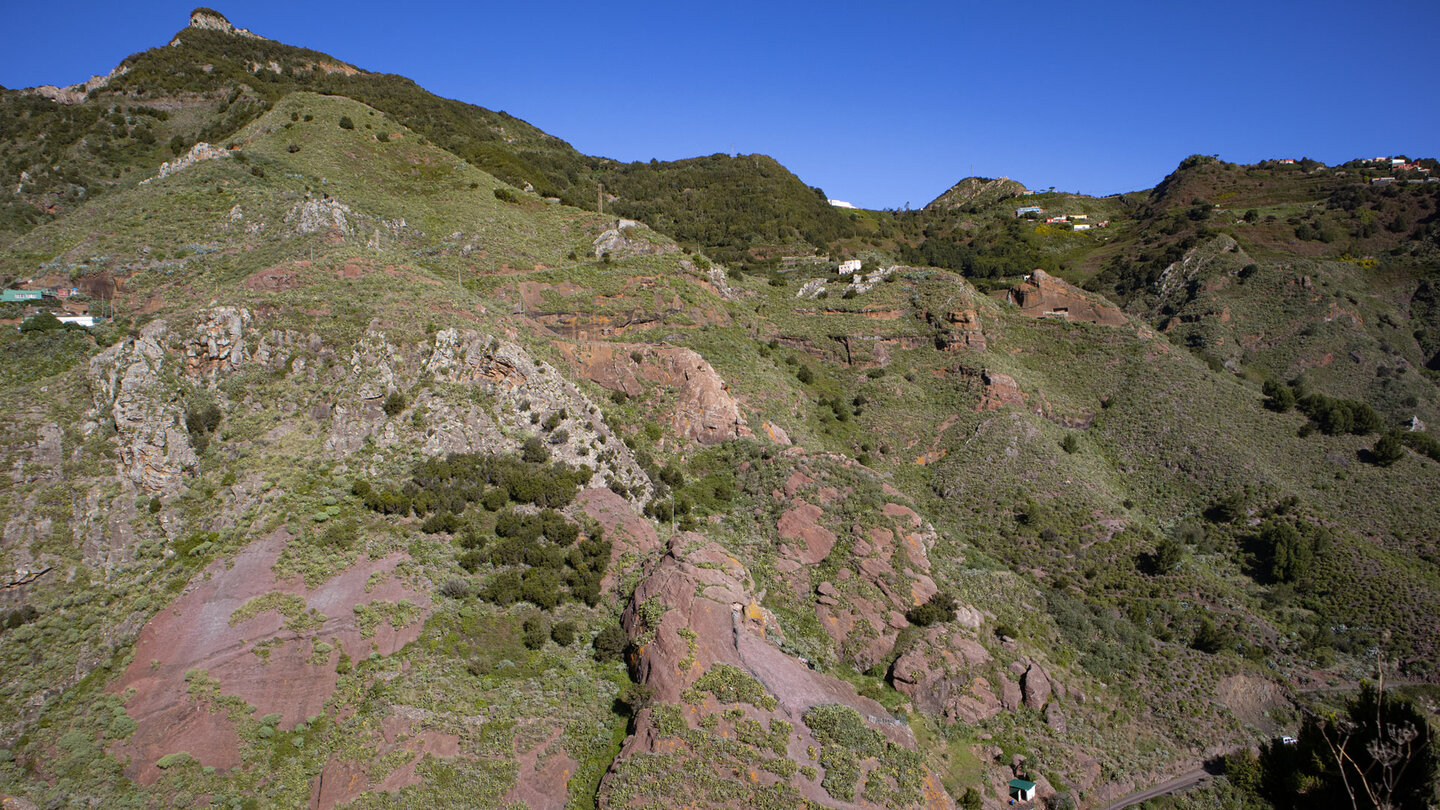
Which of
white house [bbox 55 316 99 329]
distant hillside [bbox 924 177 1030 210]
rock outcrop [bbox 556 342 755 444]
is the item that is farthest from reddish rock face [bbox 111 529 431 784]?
distant hillside [bbox 924 177 1030 210]

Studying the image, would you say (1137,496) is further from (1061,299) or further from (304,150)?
(304,150)

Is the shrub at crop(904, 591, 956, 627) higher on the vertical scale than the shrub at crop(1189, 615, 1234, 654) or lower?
higher

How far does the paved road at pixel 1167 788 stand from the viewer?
75.9 feet

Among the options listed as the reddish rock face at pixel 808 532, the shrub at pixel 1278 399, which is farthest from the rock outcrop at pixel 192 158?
the shrub at pixel 1278 399

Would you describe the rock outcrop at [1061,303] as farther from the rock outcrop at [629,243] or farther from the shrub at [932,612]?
the shrub at [932,612]

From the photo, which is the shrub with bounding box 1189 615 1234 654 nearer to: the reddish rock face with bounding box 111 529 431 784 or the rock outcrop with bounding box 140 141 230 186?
the reddish rock face with bounding box 111 529 431 784

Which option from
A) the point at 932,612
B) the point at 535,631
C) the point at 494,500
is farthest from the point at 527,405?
the point at 932,612

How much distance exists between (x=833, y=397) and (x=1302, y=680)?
27.2 metres

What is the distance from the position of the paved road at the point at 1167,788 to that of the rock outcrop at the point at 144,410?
1408 inches

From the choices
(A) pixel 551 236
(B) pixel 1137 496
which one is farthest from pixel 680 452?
(B) pixel 1137 496

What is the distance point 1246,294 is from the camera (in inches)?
2549

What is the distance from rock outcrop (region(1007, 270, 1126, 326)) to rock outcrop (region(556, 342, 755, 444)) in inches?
1293

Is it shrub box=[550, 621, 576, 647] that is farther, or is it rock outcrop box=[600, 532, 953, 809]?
shrub box=[550, 621, 576, 647]

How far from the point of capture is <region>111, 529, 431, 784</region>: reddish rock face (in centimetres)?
1738
